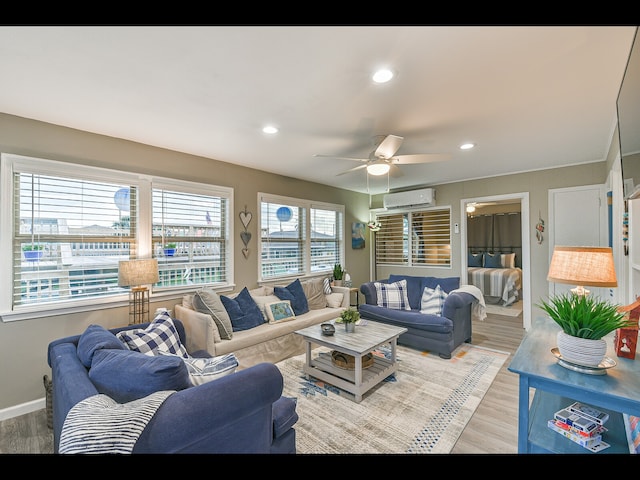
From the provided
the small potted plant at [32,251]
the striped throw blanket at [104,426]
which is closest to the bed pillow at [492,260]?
the striped throw blanket at [104,426]

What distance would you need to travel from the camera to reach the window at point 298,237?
4.29 m

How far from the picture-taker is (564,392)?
4.12 feet

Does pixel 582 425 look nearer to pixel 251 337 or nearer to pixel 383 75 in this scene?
pixel 383 75

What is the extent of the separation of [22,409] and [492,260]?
836 centimetres

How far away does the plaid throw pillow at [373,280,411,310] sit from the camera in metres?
4.00

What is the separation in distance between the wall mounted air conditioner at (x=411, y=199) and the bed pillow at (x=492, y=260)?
309cm

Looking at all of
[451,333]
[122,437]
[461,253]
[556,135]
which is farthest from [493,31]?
[461,253]

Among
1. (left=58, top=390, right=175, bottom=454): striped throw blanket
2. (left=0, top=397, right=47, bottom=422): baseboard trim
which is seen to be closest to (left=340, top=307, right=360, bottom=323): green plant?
(left=58, top=390, right=175, bottom=454): striped throw blanket

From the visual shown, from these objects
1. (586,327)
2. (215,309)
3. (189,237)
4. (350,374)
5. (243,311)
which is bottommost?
(350,374)

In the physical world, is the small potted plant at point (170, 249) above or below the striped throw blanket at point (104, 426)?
above

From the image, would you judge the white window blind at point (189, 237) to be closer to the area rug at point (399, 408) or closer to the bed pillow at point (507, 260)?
the area rug at point (399, 408)

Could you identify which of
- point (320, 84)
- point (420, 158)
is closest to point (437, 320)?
point (420, 158)

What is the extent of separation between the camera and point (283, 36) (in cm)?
145

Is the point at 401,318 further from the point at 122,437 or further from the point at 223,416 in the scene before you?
the point at 122,437
